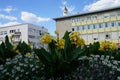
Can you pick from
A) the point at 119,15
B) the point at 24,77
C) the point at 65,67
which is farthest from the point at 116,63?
the point at 119,15

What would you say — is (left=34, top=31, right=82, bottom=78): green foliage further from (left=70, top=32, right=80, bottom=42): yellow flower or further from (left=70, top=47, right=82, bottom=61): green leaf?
(left=70, top=32, right=80, bottom=42): yellow flower

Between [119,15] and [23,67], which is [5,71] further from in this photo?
[119,15]

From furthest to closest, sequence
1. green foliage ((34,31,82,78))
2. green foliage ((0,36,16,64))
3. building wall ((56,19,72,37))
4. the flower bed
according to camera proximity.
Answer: building wall ((56,19,72,37))
green foliage ((0,36,16,64))
green foliage ((34,31,82,78))
the flower bed

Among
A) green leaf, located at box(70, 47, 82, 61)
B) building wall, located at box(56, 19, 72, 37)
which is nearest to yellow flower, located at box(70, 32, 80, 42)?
green leaf, located at box(70, 47, 82, 61)

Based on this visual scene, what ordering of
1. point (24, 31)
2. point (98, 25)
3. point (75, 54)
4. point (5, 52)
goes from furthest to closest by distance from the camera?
point (24, 31) < point (98, 25) < point (5, 52) < point (75, 54)

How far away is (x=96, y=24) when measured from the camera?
54625 mm

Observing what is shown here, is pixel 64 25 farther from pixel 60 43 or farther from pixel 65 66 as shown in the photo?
pixel 65 66

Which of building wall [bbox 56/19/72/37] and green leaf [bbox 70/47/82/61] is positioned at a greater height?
building wall [bbox 56/19/72/37]

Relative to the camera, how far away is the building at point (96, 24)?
51.7 m

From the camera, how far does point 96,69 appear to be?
14.5 ft

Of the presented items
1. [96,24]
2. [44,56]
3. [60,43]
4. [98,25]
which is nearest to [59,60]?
[44,56]

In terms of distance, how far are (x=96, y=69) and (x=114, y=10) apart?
163 ft

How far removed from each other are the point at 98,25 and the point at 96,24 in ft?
1.57

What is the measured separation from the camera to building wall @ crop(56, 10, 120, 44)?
51625mm
